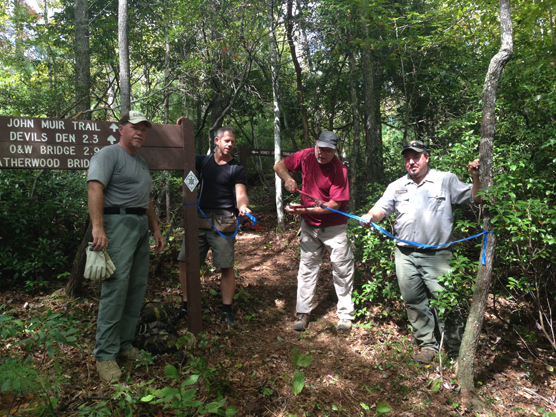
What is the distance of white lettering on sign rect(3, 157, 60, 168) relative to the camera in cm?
333

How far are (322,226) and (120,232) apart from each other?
2.45m

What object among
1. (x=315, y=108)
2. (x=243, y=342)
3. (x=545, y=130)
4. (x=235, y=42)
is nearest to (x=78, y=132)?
(x=243, y=342)

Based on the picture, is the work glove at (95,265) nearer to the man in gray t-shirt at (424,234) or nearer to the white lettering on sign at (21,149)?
the white lettering on sign at (21,149)

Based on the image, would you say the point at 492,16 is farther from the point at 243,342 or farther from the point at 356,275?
the point at 243,342

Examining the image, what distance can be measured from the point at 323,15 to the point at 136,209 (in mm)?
9075

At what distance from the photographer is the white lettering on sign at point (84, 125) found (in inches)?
142

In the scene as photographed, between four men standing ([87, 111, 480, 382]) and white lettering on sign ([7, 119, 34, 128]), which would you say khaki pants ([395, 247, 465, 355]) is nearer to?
four men standing ([87, 111, 480, 382])

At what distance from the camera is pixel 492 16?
7.82m

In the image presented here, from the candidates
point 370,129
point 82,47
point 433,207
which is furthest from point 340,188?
point 82,47

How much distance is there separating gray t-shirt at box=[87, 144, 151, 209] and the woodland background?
4.32 feet

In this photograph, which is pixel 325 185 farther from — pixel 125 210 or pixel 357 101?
pixel 357 101

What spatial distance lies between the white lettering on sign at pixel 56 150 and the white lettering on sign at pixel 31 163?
0.07 metres

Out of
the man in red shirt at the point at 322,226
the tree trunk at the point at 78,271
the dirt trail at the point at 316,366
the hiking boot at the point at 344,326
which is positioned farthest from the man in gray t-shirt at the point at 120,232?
the hiking boot at the point at 344,326

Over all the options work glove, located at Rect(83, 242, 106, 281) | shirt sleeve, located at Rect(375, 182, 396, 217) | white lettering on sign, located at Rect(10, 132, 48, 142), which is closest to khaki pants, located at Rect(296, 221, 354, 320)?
shirt sleeve, located at Rect(375, 182, 396, 217)
